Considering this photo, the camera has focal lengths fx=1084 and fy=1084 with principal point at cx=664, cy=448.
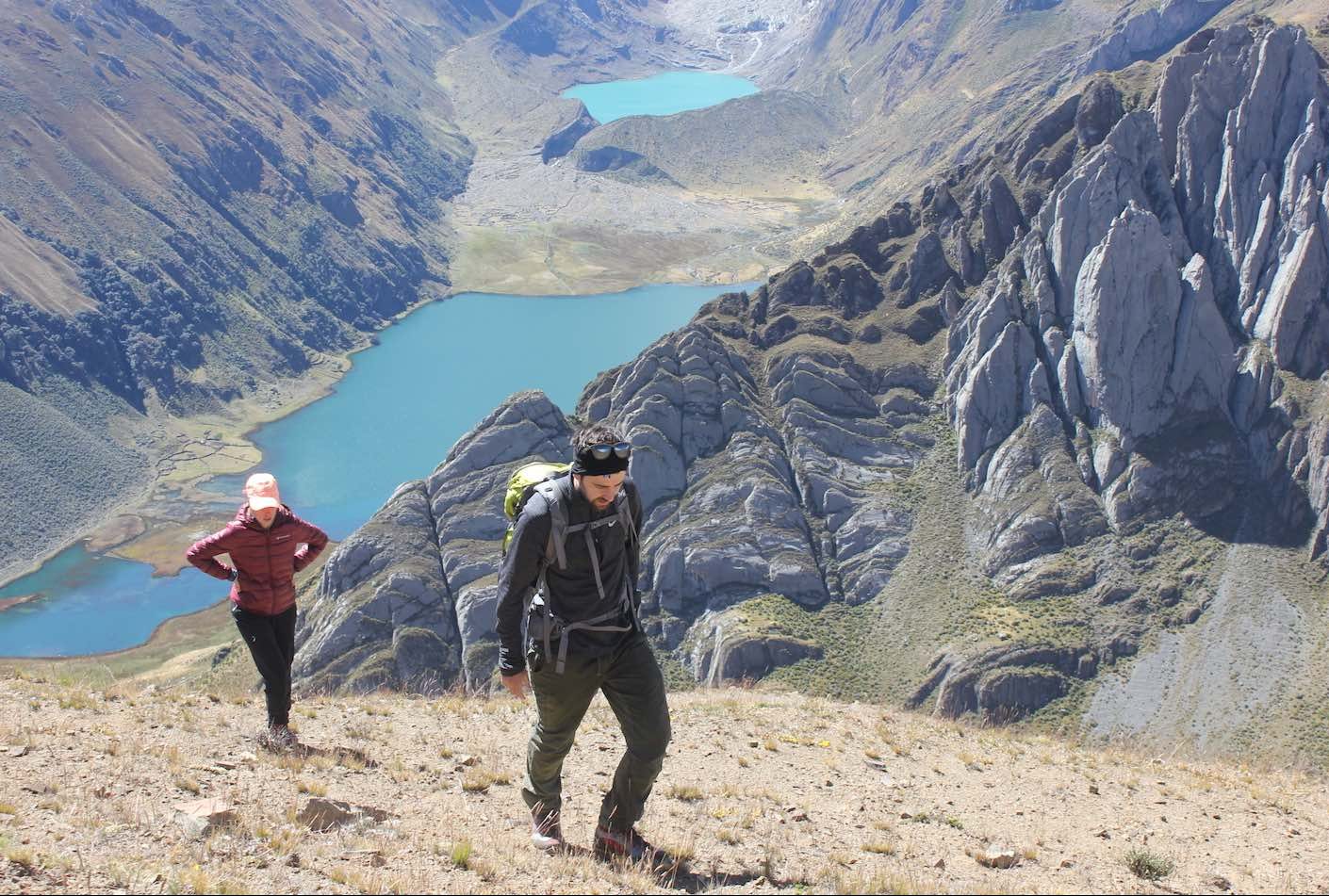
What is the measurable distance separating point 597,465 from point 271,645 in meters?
6.45

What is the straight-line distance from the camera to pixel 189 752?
A: 13758mm

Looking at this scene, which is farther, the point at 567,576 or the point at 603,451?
the point at 567,576

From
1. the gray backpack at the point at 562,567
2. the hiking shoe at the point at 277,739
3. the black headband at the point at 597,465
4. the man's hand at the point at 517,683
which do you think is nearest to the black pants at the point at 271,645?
the hiking shoe at the point at 277,739

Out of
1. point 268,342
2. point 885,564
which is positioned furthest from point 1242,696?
point 268,342

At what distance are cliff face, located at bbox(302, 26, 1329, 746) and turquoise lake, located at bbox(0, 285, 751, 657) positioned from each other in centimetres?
4234

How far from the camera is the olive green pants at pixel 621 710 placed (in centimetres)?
1026

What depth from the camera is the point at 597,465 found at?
983 cm

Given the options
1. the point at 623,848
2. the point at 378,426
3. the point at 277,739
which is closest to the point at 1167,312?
the point at 277,739

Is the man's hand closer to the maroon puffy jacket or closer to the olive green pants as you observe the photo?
the olive green pants

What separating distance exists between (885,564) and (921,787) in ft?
172

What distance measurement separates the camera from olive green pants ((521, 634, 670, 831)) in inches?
404

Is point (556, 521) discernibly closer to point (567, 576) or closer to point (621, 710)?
point (567, 576)

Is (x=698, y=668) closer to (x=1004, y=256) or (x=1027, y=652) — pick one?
(x=1027, y=652)

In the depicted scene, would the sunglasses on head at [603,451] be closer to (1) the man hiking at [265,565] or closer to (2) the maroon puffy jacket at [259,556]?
(2) the maroon puffy jacket at [259,556]
